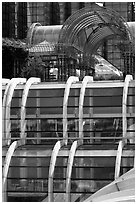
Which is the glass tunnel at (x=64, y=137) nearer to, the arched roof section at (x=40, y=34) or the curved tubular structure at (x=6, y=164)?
the curved tubular structure at (x=6, y=164)

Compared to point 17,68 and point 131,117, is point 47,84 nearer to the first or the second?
point 131,117

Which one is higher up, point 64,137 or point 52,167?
point 64,137

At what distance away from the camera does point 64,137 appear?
55.8 feet

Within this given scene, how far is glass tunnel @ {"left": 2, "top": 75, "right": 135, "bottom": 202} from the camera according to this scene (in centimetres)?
1515

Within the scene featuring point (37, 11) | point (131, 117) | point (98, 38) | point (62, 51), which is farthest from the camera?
point (37, 11)

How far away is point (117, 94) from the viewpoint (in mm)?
17172

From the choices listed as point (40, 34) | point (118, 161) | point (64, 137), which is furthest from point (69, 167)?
point (40, 34)

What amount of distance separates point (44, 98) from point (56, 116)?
82 centimetres

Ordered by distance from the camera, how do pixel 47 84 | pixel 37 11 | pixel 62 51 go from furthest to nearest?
pixel 37 11
pixel 62 51
pixel 47 84

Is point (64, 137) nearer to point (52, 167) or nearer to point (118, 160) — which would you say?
point (52, 167)

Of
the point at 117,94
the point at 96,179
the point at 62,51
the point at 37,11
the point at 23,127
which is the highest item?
the point at 37,11

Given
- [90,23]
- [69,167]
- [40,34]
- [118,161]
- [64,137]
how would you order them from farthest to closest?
1. [40,34]
2. [90,23]
3. [64,137]
4. [69,167]
5. [118,161]

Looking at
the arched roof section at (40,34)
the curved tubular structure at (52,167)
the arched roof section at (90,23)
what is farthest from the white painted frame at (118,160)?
the arched roof section at (40,34)

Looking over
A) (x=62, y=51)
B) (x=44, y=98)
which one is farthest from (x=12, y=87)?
(x=62, y=51)
